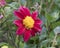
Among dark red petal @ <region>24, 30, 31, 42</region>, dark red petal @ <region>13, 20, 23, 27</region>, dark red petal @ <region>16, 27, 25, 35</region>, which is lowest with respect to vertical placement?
dark red petal @ <region>24, 30, 31, 42</region>

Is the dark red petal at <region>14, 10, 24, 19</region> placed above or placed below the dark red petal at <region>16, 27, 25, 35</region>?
above

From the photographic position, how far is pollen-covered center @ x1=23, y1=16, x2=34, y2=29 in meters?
0.62

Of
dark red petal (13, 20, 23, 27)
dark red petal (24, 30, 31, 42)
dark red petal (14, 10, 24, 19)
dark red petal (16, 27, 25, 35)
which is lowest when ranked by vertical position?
dark red petal (24, 30, 31, 42)

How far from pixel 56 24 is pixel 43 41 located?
0.09m

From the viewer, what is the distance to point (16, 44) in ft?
2.24

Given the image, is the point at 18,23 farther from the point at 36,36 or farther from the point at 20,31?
the point at 36,36

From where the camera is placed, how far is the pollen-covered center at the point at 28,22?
0.62m

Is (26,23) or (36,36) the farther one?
(36,36)

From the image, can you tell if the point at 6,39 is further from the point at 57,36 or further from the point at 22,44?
the point at 57,36

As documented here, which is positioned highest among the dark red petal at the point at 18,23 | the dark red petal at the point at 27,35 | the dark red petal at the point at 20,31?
the dark red petal at the point at 18,23

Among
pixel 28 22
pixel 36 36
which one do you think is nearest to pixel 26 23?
pixel 28 22

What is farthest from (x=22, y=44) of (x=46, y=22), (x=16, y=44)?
(x=46, y=22)

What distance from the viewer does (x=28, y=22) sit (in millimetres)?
632

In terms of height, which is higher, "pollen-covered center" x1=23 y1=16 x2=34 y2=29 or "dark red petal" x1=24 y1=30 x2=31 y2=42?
"pollen-covered center" x1=23 y1=16 x2=34 y2=29
